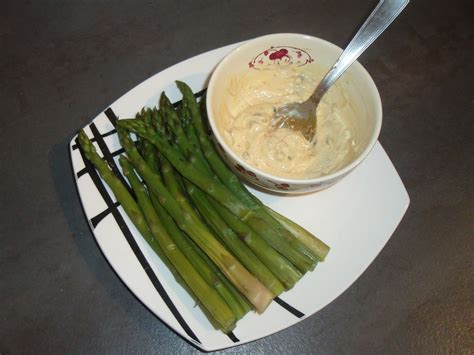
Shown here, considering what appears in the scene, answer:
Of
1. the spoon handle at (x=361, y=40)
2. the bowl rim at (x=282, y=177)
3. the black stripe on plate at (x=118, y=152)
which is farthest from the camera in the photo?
the black stripe on plate at (x=118, y=152)

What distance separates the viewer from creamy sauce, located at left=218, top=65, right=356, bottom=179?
140cm

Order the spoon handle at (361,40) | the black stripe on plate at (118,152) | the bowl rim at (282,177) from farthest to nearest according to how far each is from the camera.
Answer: the black stripe on plate at (118,152)
the spoon handle at (361,40)
the bowl rim at (282,177)

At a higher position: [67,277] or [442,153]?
[67,277]

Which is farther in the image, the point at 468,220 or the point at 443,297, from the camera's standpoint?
the point at 468,220

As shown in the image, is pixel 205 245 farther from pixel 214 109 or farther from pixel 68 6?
pixel 68 6

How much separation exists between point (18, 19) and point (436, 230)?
77.4 inches

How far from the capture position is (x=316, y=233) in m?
1.39

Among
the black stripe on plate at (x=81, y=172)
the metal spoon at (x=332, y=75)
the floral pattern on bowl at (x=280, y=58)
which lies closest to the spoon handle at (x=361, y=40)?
the metal spoon at (x=332, y=75)

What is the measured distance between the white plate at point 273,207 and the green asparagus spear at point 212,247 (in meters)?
0.06

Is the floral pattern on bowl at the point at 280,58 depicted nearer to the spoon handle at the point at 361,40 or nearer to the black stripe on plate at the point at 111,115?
the spoon handle at the point at 361,40

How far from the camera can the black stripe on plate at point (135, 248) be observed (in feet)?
4.08

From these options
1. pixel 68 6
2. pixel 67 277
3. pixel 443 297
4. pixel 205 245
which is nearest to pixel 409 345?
pixel 443 297

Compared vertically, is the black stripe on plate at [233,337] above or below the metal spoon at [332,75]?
below

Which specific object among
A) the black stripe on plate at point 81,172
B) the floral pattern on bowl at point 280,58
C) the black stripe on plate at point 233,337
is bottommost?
the black stripe on plate at point 233,337
